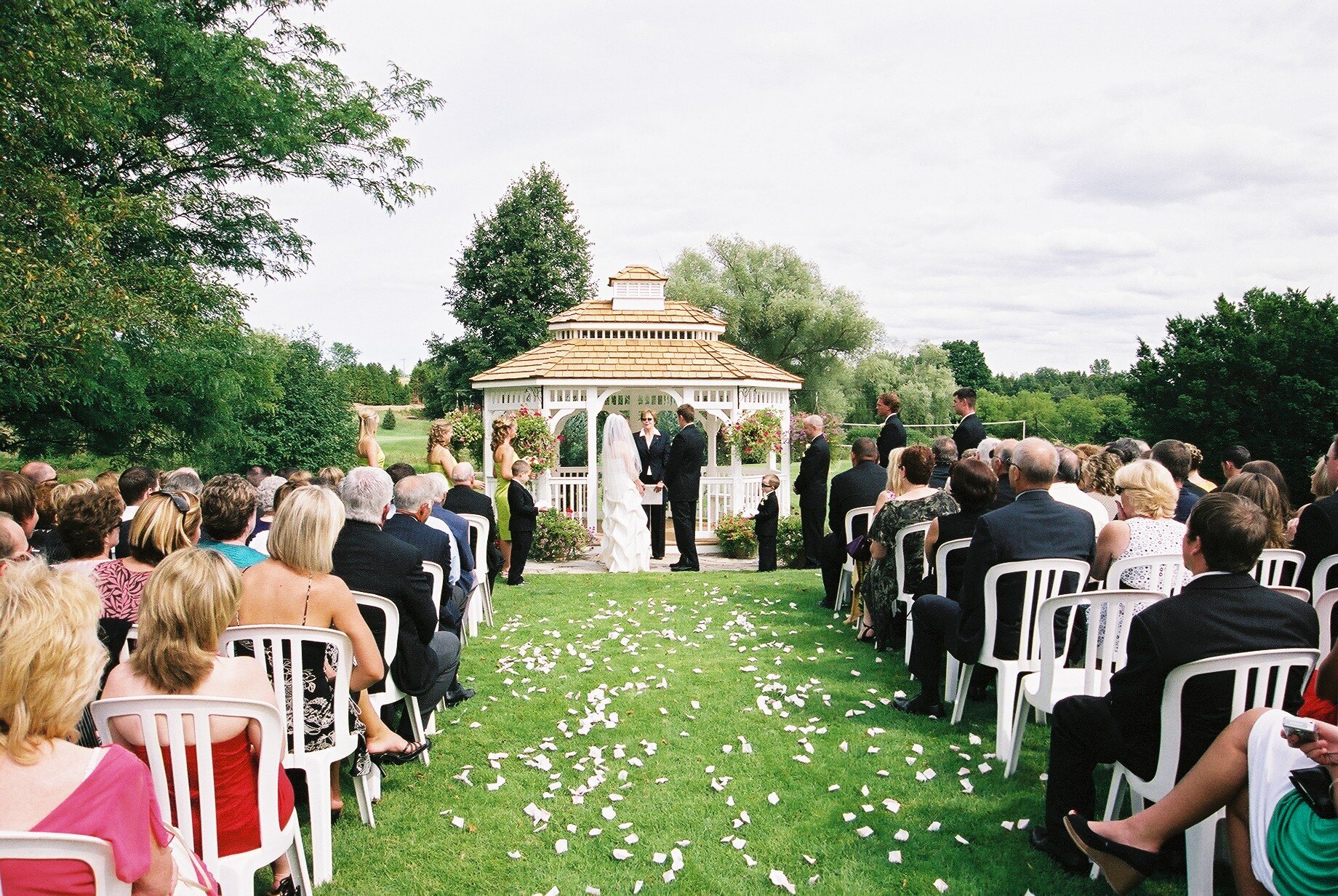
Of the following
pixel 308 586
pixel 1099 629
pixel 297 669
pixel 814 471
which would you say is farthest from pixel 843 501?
pixel 297 669

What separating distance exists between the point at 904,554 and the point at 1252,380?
63.7 feet

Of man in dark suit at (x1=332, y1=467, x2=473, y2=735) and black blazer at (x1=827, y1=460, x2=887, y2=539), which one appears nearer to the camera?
man in dark suit at (x1=332, y1=467, x2=473, y2=735)

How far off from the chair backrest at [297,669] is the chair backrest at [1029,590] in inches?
123

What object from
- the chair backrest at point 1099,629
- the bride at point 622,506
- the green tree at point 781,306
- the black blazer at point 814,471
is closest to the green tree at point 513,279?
the green tree at point 781,306

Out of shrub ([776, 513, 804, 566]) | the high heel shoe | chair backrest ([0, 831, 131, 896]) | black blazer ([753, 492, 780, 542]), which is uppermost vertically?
chair backrest ([0, 831, 131, 896])

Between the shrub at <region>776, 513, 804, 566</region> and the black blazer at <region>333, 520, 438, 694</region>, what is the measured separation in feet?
29.1

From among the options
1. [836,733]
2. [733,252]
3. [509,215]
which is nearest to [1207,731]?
[836,733]

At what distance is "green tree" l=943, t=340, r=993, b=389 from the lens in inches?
3420

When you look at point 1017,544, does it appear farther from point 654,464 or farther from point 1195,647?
point 654,464

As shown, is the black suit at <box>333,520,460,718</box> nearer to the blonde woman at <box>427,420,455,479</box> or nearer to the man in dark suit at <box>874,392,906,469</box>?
the blonde woman at <box>427,420,455,479</box>

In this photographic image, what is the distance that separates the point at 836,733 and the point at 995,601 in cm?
120

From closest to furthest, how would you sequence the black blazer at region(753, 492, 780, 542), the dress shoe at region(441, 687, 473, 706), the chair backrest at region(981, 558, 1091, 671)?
the chair backrest at region(981, 558, 1091, 671) → the dress shoe at region(441, 687, 473, 706) → the black blazer at region(753, 492, 780, 542)

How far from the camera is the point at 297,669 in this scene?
3320 mm

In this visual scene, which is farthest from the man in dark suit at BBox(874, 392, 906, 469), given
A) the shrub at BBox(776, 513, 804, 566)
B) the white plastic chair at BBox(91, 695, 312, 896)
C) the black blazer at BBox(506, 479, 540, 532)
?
the white plastic chair at BBox(91, 695, 312, 896)
